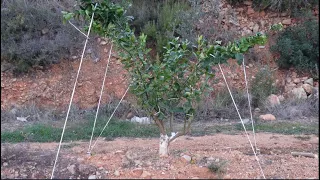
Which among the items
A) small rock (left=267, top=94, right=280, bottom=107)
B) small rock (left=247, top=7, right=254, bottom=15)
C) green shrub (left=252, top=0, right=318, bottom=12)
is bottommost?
small rock (left=267, top=94, right=280, bottom=107)

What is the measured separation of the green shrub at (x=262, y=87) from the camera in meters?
10.1

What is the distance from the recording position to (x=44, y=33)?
10992mm

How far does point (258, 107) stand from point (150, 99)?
15.9 ft

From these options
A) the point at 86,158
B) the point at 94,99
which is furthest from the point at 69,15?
the point at 94,99

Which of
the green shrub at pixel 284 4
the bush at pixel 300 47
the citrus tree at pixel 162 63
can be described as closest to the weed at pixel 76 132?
the citrus tree at pixel 162 63

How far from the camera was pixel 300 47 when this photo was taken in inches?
448

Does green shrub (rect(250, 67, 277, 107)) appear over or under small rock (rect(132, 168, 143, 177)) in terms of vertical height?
over

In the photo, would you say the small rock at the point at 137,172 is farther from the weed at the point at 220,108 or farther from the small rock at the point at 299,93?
the small rock at the point at 299,93

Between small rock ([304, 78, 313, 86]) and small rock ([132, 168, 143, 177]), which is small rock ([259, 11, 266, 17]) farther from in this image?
small rock ([132, 168, 143, 177])

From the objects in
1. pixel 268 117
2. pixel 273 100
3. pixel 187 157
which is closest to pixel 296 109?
pixel 273 100

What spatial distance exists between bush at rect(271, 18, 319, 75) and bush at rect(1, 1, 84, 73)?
4.92 meters

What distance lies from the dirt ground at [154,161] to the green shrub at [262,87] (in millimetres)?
3038

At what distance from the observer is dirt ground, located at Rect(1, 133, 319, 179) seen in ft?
17.6

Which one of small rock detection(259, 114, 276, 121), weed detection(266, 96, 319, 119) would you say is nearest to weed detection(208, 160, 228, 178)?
small rock detection(259, 114, 276, 121)
